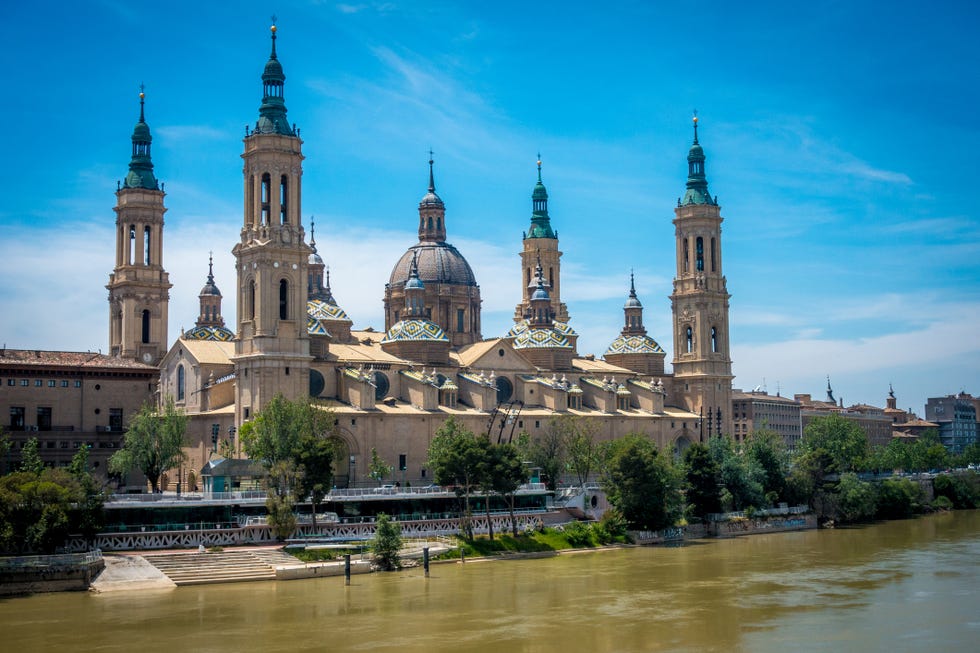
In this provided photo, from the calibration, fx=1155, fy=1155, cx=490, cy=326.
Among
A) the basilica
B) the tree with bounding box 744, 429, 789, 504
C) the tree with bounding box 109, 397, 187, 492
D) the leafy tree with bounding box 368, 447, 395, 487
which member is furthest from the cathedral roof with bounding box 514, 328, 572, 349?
the tree with bounding box 109, 397, 187, 492

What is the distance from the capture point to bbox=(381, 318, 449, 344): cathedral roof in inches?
3408

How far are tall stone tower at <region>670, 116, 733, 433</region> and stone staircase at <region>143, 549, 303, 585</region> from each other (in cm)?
5470

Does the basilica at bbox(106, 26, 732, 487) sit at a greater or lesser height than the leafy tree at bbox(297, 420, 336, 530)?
greater

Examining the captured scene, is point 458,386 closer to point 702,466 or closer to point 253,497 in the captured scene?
point 702,466

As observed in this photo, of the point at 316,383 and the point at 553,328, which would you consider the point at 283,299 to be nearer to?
the point at 316,383

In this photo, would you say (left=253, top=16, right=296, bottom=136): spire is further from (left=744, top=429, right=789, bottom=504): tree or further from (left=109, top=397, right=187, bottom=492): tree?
(left=744, top=429, right=789, bottom=504): tree

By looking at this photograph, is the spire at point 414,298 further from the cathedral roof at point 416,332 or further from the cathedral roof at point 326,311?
the cathedral roof at point 326,311

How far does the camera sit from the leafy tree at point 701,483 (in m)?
76.2

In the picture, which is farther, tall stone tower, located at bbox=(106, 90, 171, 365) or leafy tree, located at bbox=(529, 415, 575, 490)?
tall stone tower, located at bbox=(106, 90, 171, 365)

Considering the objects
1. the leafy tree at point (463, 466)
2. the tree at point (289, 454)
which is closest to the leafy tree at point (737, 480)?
the leafy tree at point (463, 466)

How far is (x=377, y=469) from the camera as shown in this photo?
2859 inches

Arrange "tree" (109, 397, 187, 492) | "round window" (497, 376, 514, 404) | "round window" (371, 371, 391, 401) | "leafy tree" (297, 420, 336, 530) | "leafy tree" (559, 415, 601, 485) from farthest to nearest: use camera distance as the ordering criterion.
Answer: "round window" (497, 376, 514, 404), "round window" (371, 371, 391, 401), "leafy tree" (559, 415, 601, 485), "tree" (109, 397, 187, 492), "leafy tree" (297, 420, 336, 530)

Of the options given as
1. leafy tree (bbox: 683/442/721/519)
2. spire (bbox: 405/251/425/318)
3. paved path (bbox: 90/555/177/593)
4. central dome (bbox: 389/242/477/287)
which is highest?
central dome (bbox: 389/242/477/287)

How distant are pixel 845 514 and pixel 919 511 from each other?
14.0 metres
